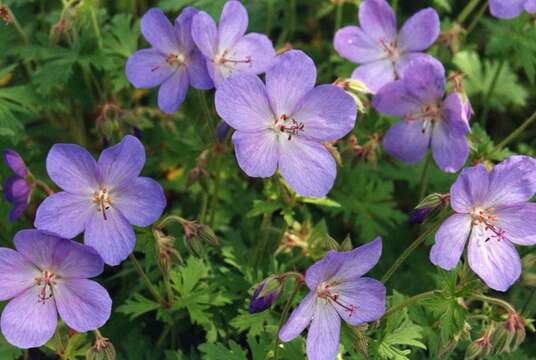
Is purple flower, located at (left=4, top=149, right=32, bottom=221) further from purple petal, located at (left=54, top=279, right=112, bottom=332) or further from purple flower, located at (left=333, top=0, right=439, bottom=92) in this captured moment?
purple flower, located at (left=333, top=0, right=439, bottom=92)

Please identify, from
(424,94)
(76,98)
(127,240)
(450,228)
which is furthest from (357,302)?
(76,98)

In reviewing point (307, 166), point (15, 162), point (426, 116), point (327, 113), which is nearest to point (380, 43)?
point (426, 116)

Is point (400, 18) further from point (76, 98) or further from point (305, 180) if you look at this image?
point (305, 180)

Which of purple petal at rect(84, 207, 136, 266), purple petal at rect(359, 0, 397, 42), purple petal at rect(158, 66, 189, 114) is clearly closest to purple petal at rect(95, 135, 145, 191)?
purple petal at rect(84, 207, 136, 266)

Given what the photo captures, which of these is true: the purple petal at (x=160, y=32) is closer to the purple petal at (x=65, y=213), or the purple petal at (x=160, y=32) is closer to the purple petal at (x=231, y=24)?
the purple petal at (x=231, y=24)

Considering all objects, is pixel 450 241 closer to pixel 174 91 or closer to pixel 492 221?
pixel 492 221

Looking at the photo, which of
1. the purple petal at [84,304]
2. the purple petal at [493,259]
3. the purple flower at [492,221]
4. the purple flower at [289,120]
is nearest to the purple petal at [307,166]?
the purple flower at [289,120]

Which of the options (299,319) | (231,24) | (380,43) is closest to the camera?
(299,319)
